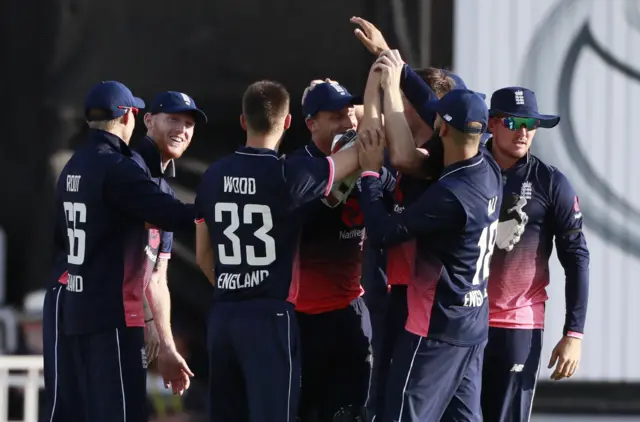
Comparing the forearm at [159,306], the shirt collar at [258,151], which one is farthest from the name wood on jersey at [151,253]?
the shirt collar at [258,151]

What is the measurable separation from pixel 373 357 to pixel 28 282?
11.6ft

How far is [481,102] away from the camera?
15.5 ft

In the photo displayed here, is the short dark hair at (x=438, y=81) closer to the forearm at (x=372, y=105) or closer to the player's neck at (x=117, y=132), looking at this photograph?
the forearm at (x=372, y=105)

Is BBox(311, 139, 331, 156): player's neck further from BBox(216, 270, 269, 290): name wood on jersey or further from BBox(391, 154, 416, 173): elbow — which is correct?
BBox(216, 270, 269, 290): name wood on jersey

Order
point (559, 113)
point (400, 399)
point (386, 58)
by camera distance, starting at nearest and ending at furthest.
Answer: point (400, 399), point (386, 58), point (559, 113)

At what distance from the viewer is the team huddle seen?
186 inches

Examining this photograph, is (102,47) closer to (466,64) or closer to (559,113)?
(466,64)

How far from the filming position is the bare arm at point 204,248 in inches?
197

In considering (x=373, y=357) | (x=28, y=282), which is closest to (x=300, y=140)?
(x=28, y=282)

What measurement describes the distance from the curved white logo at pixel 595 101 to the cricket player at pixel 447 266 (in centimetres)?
302

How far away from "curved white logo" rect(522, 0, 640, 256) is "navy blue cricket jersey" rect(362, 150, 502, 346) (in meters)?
3.04

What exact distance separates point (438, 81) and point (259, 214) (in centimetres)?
117

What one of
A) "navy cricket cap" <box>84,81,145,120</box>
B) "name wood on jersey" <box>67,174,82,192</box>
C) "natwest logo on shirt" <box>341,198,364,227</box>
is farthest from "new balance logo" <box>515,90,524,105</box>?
"name wood on jersey" <box>67,174,82,192</box>

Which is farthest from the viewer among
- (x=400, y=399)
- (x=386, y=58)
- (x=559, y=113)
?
(x=559, y=113)
